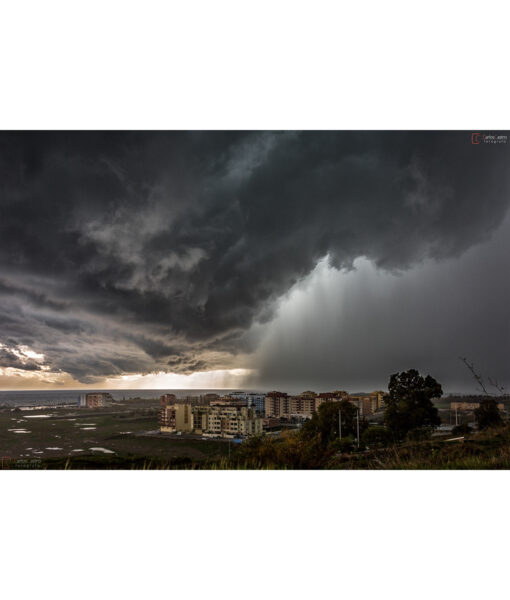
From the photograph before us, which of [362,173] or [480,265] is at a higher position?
[362,173]

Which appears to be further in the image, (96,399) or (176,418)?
(96,399)

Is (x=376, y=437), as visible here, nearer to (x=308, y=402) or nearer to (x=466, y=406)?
(x=308, y=402)

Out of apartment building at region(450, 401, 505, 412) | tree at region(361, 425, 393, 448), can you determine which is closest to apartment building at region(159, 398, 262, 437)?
tree at region(361, 425, 393, 448)

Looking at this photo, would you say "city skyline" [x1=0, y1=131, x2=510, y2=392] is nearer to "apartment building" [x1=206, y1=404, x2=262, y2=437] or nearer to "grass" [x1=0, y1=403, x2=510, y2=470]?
"apartment building" [x1=206, y1=404, x2=262, y2=437]

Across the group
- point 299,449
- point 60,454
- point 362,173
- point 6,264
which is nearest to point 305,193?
point 362,173

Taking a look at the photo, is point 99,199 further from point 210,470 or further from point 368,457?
point 368,457

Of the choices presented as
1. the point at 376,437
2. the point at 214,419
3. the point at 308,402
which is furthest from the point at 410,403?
the point at 214,419

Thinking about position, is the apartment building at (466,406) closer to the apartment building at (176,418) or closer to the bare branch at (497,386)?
the bare branch at (497,386)
